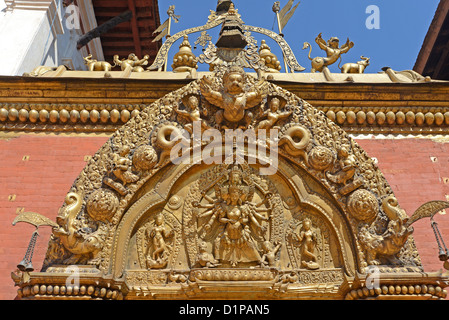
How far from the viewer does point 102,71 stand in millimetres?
7820

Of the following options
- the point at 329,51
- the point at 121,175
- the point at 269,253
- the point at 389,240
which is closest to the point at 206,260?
the point at 269,253

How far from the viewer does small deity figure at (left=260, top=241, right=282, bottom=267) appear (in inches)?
220

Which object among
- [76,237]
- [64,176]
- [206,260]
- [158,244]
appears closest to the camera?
[76,237]

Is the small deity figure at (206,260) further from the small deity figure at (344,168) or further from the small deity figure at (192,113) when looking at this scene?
the small deity figure at (344,168)


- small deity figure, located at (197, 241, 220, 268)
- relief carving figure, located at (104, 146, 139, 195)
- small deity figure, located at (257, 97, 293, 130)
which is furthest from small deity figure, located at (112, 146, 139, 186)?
small deity figure, located at (257, 97, 293, 130)

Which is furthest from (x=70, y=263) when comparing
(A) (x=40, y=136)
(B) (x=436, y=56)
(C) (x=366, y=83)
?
(B) (x=436, y=56)

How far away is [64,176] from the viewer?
264 inches

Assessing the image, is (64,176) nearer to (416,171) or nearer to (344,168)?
(344,168)

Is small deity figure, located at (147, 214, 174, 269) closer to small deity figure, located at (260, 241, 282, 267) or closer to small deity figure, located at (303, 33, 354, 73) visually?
small deity figure, located at (260, 241, 282, 267)

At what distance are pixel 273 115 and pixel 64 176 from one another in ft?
10.4

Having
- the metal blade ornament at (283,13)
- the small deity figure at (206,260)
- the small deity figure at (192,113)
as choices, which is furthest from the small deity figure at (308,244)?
the metal blade ornament at (283,13)

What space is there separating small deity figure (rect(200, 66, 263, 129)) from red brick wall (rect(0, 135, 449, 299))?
1.92 meters

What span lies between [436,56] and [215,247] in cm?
938
